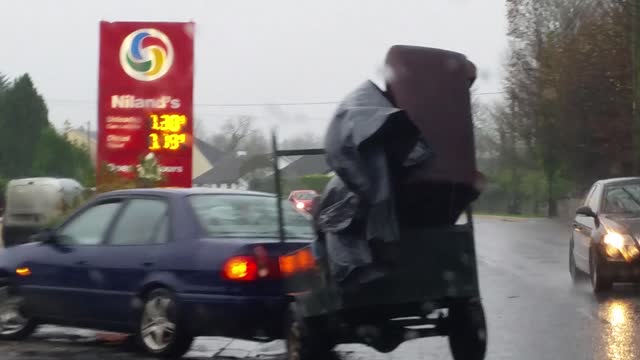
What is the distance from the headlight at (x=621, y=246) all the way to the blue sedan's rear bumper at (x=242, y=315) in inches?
261

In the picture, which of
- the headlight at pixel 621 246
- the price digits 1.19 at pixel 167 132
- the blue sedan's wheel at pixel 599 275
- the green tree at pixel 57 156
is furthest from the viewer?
the green tree at pixel 57 156

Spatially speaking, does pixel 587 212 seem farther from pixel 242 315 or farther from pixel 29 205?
pixel 29 205

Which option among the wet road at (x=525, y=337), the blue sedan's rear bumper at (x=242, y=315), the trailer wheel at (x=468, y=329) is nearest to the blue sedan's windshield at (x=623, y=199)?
the wet road at (x=525, y=337)

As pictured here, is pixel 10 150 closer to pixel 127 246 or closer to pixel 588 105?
pixel 588 105

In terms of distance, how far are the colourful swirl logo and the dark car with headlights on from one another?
1075 centimetres

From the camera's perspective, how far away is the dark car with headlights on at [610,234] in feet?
47.2

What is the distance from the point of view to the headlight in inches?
563

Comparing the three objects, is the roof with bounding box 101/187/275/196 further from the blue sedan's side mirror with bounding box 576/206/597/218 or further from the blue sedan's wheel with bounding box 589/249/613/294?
the blue sedan's side mirror with bounding box 576/206/597/218

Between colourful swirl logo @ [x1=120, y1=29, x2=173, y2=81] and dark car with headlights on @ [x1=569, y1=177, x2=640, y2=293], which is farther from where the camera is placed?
colourful swirl logo @ [x1=120, y1=29, x2=173, y2=81]

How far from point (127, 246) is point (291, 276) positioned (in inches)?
73.9

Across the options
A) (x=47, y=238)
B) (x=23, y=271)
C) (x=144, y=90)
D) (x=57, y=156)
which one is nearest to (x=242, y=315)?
(x=47, y=238)

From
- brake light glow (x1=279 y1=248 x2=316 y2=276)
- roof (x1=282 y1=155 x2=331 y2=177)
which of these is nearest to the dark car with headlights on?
roof (x1=282 y1=155 x2=331 y2=177)

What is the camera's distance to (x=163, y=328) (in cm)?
944

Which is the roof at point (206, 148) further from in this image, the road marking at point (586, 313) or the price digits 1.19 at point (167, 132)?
the road marking at point (586, 313)
